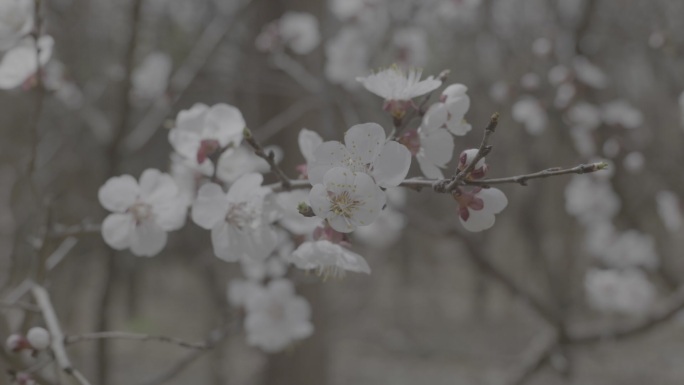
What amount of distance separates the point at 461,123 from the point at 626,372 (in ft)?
23.3

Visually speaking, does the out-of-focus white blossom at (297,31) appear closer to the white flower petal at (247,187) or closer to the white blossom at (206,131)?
the white blossom at (206,131)

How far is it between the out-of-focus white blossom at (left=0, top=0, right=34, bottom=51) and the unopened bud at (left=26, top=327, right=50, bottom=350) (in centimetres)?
55

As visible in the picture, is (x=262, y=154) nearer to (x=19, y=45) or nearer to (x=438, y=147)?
(x=438, y=147)

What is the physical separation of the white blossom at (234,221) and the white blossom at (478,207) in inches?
12.1

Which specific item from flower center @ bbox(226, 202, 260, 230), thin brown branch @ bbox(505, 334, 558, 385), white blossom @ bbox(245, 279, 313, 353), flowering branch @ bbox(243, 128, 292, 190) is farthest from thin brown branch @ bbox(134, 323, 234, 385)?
thin brown branch @ bbox(505, 334, 558, 385)

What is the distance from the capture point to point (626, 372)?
727cm

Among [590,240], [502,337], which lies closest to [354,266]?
[590,240]

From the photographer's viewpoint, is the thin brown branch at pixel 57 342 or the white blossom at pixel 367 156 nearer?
the white blossom at pixel 367 156

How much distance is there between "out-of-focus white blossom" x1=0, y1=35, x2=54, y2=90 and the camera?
4.39 ft

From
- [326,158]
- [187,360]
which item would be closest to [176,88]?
[187,360]

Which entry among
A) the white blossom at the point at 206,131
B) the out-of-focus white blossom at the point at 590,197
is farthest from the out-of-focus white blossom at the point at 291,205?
the out-of-focus white blossom at the point at 590,197

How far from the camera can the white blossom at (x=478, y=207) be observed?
3.02 ft

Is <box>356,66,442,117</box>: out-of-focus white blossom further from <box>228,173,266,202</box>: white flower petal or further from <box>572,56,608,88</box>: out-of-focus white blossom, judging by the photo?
<box>572,56,608,88</box>: out-of-focus white blossom

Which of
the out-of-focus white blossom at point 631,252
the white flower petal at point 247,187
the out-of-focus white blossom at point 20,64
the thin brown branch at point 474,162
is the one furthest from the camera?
the out-of-focus white blossom at point 631,252
